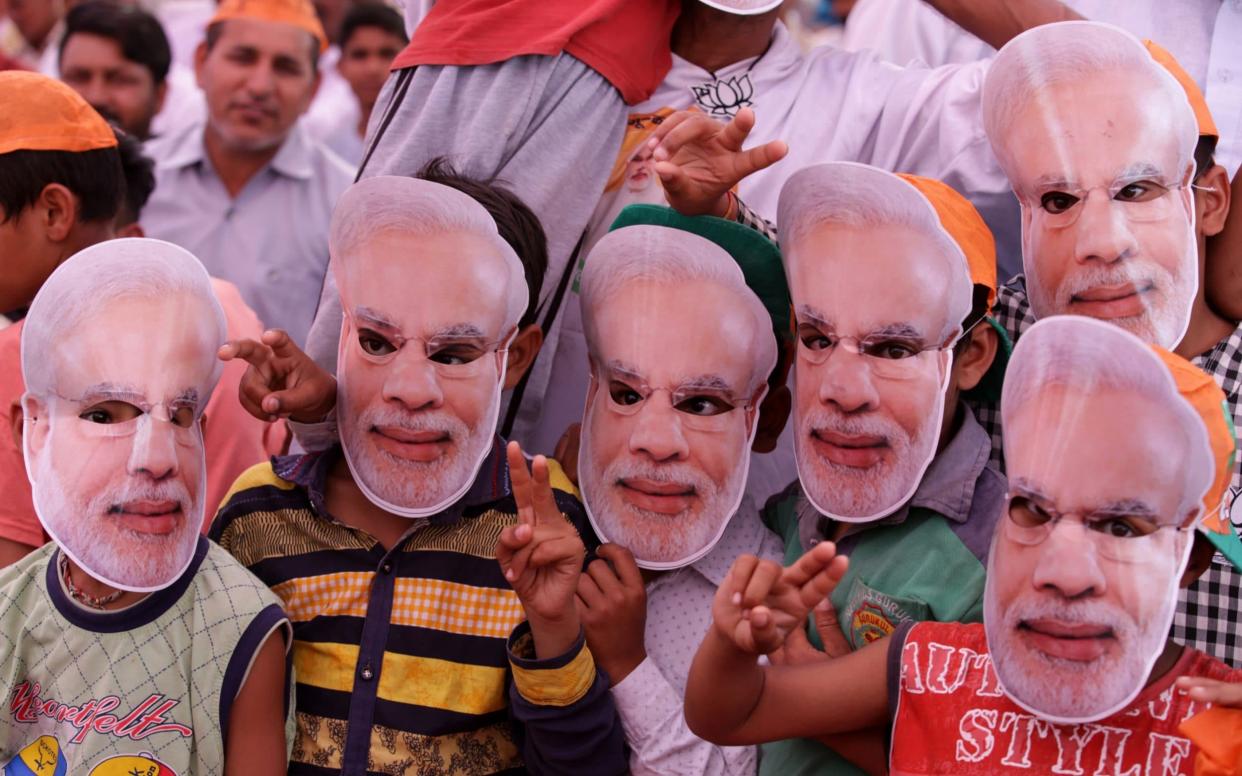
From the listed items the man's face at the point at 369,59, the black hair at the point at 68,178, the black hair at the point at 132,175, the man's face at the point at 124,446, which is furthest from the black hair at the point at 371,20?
the man's face at the point at 124,446

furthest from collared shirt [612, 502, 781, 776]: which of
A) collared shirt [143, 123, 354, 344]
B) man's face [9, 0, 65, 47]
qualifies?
man's face [9, 0, 65, 47]

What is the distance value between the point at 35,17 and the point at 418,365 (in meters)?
5.30

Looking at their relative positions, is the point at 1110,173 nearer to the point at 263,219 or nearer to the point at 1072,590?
the point at 1072,590

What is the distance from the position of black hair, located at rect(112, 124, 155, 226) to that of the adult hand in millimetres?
1366

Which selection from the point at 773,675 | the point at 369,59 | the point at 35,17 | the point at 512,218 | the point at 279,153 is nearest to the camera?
the point at 773,675

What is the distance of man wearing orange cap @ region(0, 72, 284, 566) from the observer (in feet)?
8.21

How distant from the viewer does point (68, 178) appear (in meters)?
2.58

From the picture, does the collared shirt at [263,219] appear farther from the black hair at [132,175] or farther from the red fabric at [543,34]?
the red fabric at [543,34]

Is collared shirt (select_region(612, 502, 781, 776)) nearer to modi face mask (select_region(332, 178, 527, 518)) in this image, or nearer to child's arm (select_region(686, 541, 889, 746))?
child's arm (select_region(686, 541, 889, 746))

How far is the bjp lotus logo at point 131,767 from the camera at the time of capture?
190 cm

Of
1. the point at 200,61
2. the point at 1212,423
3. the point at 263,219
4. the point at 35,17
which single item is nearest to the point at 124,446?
the point at 1212,423

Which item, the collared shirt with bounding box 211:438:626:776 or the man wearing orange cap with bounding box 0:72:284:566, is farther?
the man wearing orange cap with bounding box 0:72:284:566

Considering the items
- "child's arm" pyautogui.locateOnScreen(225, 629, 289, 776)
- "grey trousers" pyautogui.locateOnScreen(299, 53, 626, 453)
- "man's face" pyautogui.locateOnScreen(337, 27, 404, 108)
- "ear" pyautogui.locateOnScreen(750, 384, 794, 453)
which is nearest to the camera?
"child's arm" pyautogui.locateOnScreen(225, 629, 289, 776)

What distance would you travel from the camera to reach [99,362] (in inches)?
76.6
